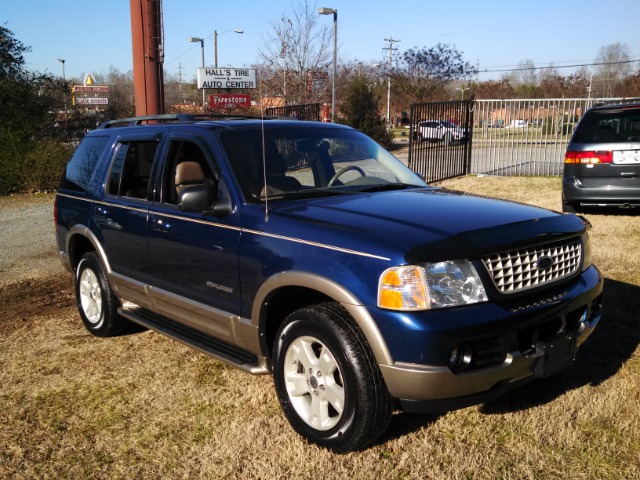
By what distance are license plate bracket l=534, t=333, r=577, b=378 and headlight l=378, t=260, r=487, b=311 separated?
44 centimetres

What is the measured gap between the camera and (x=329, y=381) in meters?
3.28

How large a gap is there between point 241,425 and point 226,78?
53.6 ft

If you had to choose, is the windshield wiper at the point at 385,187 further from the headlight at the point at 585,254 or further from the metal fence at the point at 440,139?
the metal fence at the point at 440,139

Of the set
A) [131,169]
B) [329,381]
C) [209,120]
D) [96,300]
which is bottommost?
[96,300]

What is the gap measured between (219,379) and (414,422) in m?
1.47

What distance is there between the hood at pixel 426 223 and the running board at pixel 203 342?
36.3 inches

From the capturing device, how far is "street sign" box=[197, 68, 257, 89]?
1705 centimetres

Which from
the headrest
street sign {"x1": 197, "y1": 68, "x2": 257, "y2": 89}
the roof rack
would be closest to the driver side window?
the headrest

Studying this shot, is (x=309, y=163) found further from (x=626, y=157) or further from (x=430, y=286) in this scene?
(x=626, y=157)

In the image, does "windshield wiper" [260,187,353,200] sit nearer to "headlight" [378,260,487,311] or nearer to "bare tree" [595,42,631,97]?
"headlight" [378,260,487,311]

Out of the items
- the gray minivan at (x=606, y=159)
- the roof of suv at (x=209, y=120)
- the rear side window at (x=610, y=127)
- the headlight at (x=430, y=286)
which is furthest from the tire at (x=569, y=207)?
the headlight at (x=430, y=286)

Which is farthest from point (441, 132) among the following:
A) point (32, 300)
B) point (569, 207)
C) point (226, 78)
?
point (32, 300)

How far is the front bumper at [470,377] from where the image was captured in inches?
115

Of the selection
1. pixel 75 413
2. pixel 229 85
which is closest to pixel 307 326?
pixel 75 413
